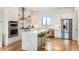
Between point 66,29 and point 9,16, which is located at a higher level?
point 9,16

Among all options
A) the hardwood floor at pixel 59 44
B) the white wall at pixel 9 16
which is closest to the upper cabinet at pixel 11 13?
the white wall at pixel 9 16

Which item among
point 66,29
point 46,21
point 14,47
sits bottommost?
→ point 14,47

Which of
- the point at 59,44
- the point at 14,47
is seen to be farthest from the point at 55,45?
the point at 14,47

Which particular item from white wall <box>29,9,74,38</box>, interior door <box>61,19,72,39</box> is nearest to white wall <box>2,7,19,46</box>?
white wall <box>29,9,74,38</box>

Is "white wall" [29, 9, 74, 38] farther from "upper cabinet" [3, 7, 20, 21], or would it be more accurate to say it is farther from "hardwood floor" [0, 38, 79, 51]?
→ "upper cabinet" [3, 7, 20, 21]

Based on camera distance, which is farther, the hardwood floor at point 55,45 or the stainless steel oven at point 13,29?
the stainless steel oven at point 13,29

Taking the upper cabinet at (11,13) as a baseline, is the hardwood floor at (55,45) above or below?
below

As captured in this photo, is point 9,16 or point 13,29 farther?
point 13,29

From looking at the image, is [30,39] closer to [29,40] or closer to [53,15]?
[29,40]

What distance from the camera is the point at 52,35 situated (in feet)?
4.31

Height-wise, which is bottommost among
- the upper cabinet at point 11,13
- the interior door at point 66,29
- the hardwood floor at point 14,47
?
the hardwood floor at point 14,47

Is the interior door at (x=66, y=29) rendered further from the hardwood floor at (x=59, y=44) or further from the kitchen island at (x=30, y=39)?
the kitchen island at (x=30, y=39)

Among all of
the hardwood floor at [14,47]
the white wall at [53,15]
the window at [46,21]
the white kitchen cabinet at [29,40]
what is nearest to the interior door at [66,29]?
the white wall at [53,15]
